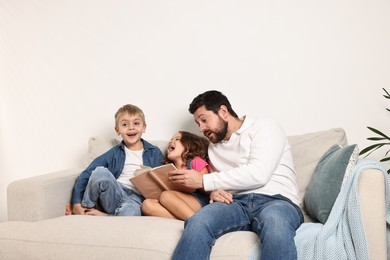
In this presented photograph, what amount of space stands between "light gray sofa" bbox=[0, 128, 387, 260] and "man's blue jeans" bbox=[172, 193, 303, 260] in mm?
60

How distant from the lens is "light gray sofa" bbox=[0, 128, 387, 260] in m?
1.73

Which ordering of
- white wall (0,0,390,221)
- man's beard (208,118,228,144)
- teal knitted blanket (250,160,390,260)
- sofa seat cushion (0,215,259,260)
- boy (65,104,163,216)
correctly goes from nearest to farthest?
1. teal knitted blanket (250,160,390,260)
2. sofa seat cushion (0,215,259,260)
3. man's beard (208,118,228,144)
4. boy (65,104,163,216)
5. white wall (0,0,390,221)

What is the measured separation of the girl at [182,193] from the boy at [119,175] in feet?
0.38

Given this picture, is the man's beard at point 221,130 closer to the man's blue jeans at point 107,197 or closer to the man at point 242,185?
the man at point 242,185

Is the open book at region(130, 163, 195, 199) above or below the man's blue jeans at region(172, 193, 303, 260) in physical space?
above

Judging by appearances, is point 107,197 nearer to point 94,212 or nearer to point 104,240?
point 94,212

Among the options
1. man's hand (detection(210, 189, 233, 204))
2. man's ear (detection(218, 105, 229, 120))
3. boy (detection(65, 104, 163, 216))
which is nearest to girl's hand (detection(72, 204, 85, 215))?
boy (detection(65, 104, 163, 216))

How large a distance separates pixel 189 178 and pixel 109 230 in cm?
46

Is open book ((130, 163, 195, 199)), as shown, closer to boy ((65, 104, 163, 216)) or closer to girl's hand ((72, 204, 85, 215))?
boy ((65, 104, 163, 216))

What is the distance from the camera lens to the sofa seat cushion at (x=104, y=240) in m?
1.82

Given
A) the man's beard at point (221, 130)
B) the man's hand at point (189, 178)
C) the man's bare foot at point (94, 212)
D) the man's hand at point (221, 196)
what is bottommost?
the man's bare foot at point (94, 212)

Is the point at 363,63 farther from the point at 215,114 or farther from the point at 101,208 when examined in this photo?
the point at 101,208

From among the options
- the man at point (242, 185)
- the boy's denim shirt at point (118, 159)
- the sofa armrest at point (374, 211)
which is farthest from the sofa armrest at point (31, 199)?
the sofa armrest at point (374, 211)

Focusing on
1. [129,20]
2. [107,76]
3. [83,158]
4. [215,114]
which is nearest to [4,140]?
[83,158]
